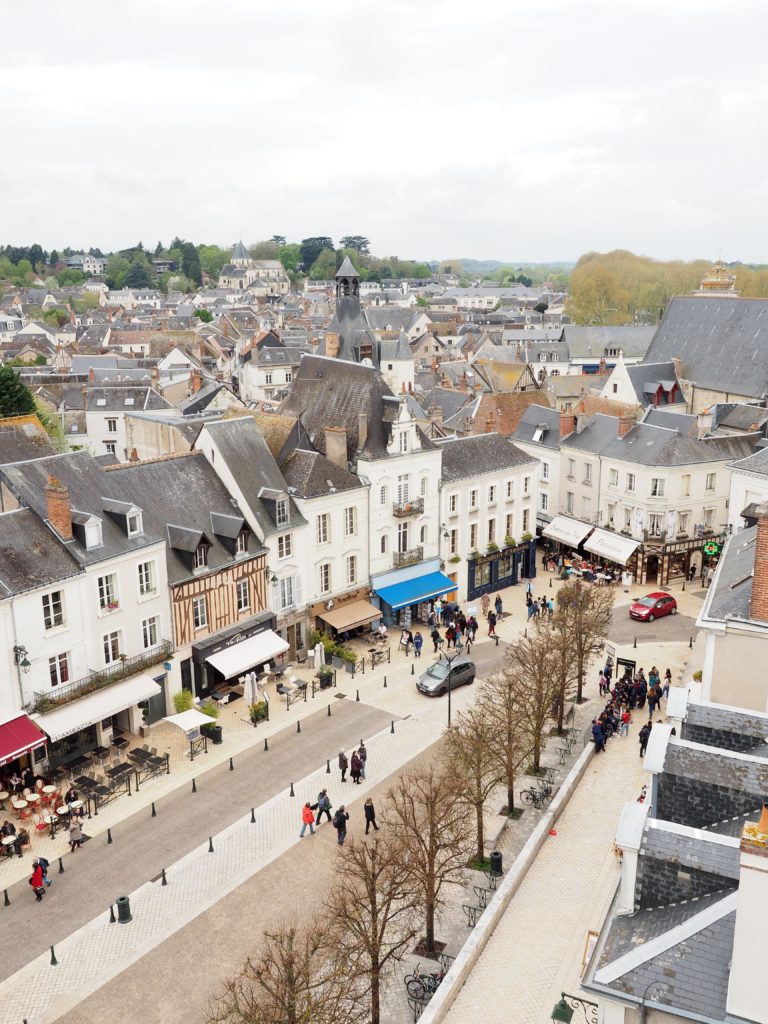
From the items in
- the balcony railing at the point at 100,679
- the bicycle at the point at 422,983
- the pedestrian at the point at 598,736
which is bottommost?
the bicycle at the point at 422,983

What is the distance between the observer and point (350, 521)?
3350cm

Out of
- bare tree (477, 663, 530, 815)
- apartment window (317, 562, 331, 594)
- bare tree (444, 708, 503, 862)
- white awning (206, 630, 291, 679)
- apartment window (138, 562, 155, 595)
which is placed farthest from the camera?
apartment window (317, 562, 331, 594)

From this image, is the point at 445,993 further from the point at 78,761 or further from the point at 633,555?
the point at 633,555

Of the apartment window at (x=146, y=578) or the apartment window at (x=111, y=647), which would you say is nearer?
the apartment window at (x=111, y=647)

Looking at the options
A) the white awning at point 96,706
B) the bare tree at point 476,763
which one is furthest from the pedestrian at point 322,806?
the white awning at point 96,706

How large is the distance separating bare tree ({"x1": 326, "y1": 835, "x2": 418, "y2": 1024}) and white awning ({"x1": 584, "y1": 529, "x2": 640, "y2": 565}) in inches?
960

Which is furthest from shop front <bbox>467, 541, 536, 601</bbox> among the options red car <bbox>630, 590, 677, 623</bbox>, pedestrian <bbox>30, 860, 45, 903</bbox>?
pedestrian <bbox>30, 860, 45, 903</bbox>

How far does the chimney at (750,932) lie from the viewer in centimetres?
845

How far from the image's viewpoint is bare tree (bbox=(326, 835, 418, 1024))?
46.7ft

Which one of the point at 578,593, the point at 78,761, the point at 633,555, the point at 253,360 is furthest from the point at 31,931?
the point at 253,360

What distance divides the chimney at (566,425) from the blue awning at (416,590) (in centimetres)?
1225

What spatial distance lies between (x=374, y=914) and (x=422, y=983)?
2569mm

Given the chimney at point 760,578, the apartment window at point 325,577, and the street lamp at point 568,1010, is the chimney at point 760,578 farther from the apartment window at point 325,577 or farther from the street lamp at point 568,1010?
the apartment window at point 325,577

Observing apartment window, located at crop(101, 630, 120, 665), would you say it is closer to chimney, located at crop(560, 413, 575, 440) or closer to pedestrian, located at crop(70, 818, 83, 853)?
pedestrian, located at crop(70, 818, 83, 853)
